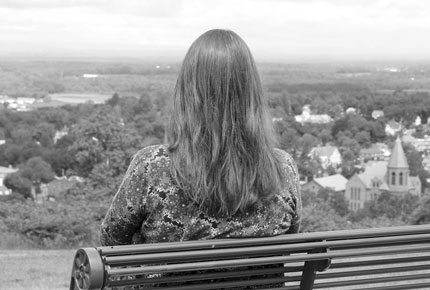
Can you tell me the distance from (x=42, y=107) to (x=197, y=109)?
35.6m

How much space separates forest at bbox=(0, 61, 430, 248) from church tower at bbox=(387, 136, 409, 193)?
55 cm

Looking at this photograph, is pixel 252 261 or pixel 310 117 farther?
pixel 310 117

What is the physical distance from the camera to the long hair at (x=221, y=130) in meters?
2.29

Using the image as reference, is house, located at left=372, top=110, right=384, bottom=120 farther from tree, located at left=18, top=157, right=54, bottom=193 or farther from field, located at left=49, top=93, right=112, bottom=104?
tree, located at left=18, top=157, right=54, bottom=193

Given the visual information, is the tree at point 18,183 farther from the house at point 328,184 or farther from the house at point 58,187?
the house at point 328,184

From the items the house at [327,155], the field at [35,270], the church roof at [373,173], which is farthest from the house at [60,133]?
the field at [35,270]

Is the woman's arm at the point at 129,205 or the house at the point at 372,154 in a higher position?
the woman's arm at the point at 129,205

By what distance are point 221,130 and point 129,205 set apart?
324 millimetres

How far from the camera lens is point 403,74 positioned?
1818 inches

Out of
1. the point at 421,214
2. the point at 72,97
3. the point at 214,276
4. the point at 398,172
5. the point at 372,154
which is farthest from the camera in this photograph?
the point at 72,97

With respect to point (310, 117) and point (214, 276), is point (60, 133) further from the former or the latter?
point (214, 276)

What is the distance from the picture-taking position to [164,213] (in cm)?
234

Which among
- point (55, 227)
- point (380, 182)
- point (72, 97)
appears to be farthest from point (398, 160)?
point (55, 227)

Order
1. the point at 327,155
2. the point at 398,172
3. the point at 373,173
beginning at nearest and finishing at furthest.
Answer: the point at 398,172
the point at 373,173
the point at 327,155
